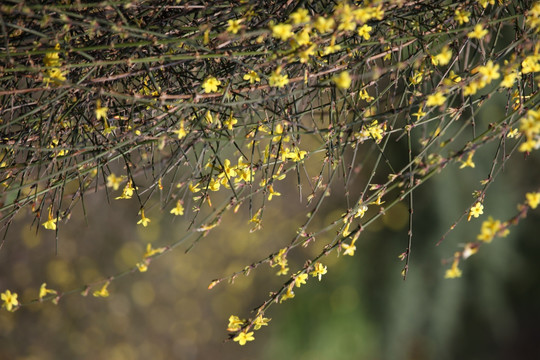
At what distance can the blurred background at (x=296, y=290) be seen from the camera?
2.29 meters

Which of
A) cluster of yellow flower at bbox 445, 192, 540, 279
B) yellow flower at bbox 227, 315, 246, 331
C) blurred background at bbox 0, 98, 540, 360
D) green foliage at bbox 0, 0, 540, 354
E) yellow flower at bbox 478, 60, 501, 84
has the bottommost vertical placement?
cluster of yellow flower at bbox 445, 192, 540, 279

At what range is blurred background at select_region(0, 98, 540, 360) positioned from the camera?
229cm

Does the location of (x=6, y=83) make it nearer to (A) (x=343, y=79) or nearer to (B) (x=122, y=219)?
(A) (x=343, y=79)

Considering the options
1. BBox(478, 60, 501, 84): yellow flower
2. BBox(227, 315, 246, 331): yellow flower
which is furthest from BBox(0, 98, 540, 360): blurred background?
BBox(478, 60, 501, 84): yellow flower

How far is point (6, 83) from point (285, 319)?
7.34 feet

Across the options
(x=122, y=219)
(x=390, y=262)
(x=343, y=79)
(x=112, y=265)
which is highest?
(x=122, y=219)

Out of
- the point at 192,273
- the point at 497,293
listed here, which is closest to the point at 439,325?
the point at 497,293

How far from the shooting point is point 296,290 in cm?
286

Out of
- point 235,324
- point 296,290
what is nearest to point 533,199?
point 235,324

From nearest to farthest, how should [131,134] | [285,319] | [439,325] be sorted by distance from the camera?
[131,134] < [439,325] < [285,319]

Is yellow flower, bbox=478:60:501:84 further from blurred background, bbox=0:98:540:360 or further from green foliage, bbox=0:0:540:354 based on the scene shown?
blurred background, bbox=0:98:540:360

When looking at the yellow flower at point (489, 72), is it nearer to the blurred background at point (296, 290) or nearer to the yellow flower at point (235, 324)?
the yellow flower at point (235, 324)

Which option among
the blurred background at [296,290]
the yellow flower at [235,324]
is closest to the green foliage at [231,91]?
the yellow flower at [235,324]

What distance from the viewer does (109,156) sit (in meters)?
0.74
